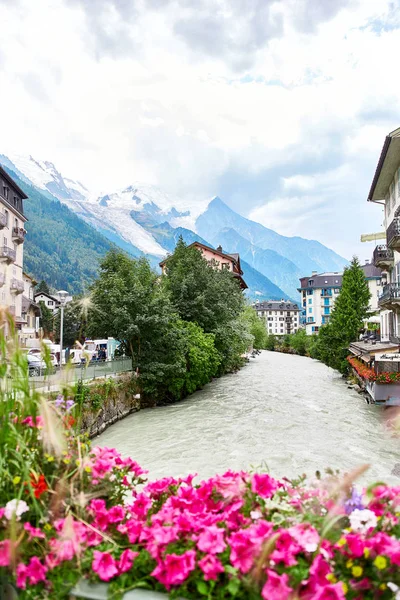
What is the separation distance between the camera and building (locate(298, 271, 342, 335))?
4798 inches

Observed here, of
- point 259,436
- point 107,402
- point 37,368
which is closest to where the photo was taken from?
point 37,368

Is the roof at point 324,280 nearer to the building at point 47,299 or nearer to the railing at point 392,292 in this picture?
the building at point 47,299

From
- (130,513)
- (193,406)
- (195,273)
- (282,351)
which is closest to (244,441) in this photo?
(193,406)

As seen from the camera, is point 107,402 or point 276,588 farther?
point 107,402

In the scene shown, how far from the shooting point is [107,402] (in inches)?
736

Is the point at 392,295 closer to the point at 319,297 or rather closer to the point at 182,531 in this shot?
the point at 182,531

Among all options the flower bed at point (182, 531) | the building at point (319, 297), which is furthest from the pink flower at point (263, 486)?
the building at point (319, 297)

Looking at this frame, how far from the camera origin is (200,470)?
12.2 meters

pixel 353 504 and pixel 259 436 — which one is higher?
pixel 353 504

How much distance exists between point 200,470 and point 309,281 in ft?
387

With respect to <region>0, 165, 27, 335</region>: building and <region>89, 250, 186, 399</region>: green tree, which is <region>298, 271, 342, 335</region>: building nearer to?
<region>0, 165, 27, 335</region>: building

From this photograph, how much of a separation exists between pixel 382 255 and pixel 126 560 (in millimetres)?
32655

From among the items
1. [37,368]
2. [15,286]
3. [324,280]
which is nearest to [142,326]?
[37,368]

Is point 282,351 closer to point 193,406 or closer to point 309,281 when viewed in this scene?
point 309,281
